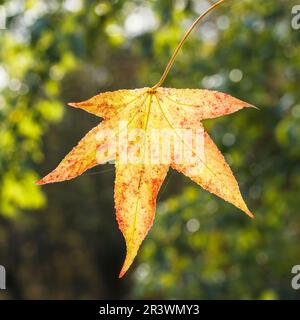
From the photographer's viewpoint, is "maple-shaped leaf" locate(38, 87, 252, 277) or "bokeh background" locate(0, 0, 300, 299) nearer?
"maple-shaped leaf" locate(38, 87, 252, 277)

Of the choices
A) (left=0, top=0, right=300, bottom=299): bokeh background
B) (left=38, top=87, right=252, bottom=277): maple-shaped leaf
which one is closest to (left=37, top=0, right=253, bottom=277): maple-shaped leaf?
(left=38, top=87, right=252, bottom=277): maple-shaped leaf

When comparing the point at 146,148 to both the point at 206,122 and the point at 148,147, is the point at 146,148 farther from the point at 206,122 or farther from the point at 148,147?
the point at 206,122

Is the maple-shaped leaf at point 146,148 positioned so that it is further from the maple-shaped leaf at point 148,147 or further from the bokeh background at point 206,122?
the bokeh background at point 206,122

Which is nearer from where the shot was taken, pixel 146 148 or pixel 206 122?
pixel 146 148

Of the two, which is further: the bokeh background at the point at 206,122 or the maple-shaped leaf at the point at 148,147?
the bokeh background at the point at 206,122

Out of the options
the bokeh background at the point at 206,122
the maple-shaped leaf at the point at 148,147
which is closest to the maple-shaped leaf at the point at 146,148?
the maple-shaped leaf at the point at 148,147

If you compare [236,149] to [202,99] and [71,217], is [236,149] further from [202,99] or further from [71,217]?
[71,217]

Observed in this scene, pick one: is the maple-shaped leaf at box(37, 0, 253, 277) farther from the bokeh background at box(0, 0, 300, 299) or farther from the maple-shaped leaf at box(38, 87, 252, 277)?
the bokeh background at box(0, 0, 300, 299)

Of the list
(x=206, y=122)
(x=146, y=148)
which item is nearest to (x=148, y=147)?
(x=146, y=148)
